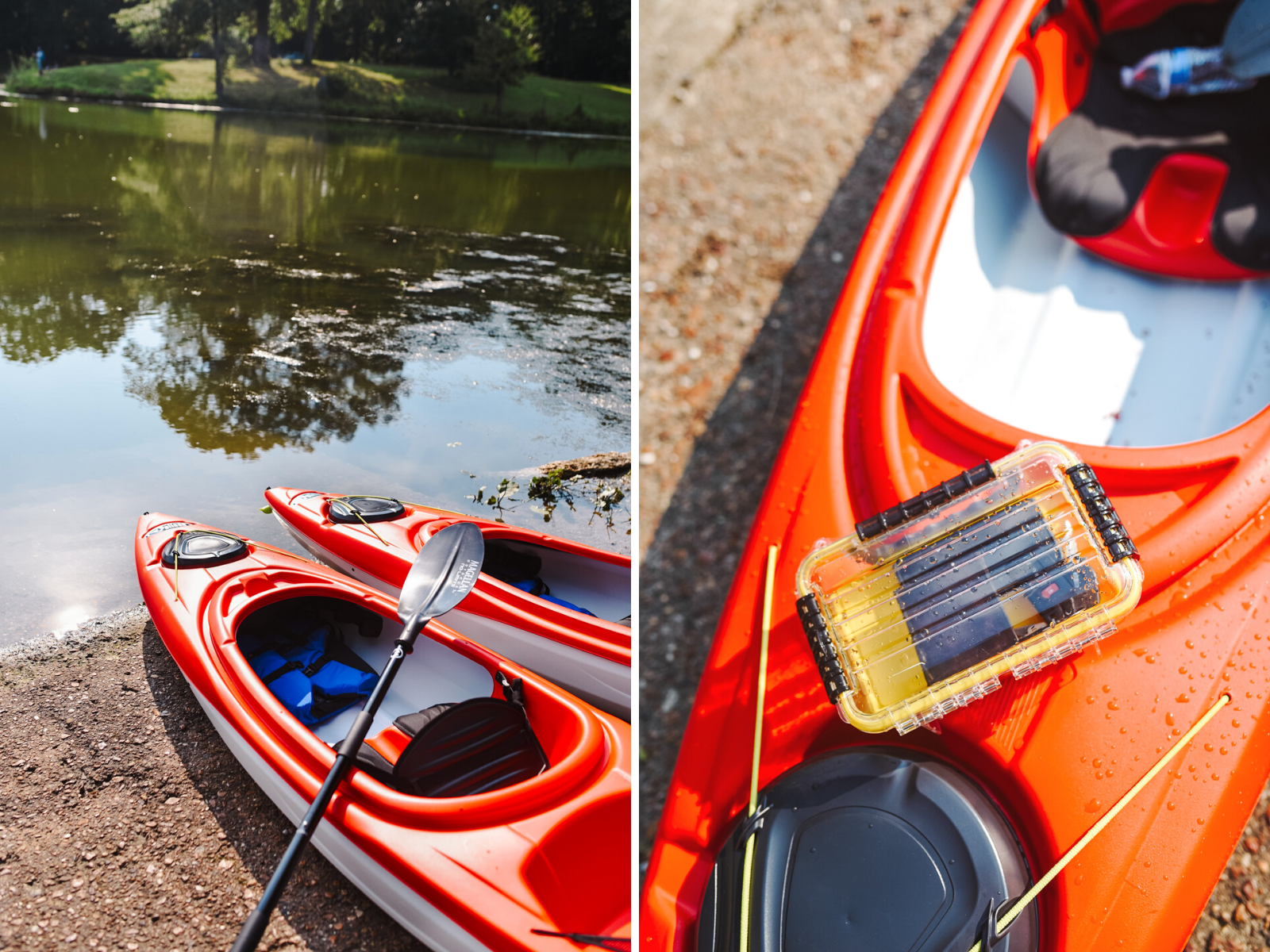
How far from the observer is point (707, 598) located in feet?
7.77

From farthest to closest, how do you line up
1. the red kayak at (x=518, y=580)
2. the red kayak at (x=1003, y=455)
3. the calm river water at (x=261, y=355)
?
the calm river water at (x=261, y=355), the red kayak at (x=518, y=580), the red kayak at (x=1003, y=455)

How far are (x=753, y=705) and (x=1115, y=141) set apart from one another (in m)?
2.08

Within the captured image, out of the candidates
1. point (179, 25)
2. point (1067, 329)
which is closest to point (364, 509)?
point (1067, 329)

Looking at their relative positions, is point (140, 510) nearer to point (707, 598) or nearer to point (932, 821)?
point (707, 598)

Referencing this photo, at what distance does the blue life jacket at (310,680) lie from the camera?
7.75 ft

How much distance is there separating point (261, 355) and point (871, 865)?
186 inches

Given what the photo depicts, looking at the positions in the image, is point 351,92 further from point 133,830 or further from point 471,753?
point 471,753

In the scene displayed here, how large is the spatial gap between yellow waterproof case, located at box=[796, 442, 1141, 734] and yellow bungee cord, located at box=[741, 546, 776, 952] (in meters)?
0.14

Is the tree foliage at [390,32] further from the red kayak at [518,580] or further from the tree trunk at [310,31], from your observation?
the red kayak at [518,580]

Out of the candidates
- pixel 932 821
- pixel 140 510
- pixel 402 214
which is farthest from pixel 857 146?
pixel 402 214

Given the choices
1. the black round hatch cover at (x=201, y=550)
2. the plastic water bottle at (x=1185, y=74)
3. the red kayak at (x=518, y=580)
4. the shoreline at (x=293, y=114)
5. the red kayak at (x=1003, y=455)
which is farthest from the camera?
the shoreline at (x=293, y=114)

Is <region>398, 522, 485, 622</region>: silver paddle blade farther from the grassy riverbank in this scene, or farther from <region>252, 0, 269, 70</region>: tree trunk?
<region>252, 0, 269, 70</region>: tree trunk

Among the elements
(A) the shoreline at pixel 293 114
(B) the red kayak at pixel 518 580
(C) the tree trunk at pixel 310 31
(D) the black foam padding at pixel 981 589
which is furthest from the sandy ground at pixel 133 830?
(C) the tree trunk at pixel 310 31

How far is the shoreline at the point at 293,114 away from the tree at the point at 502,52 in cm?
157
